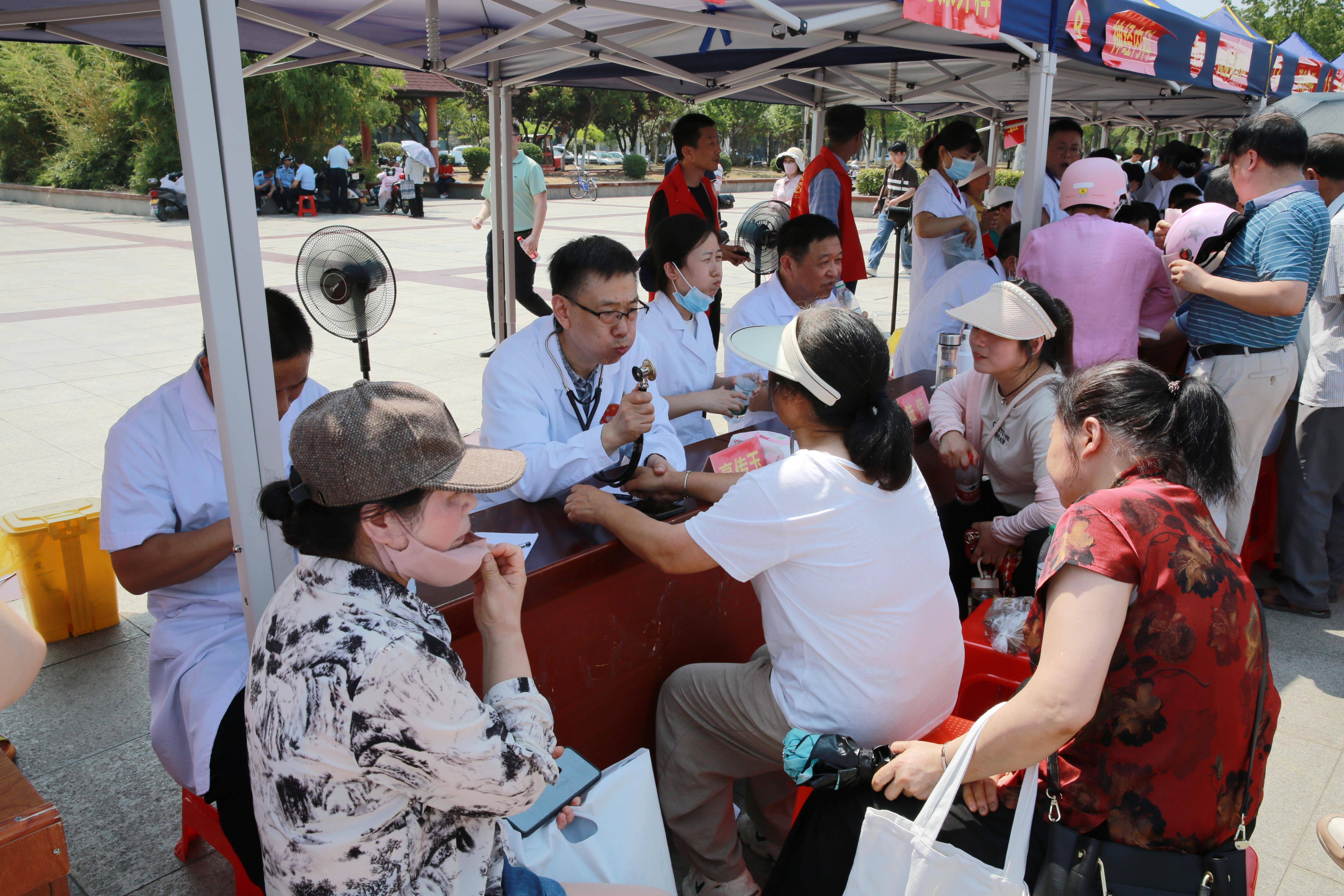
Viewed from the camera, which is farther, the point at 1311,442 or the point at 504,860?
the point at 1311,442

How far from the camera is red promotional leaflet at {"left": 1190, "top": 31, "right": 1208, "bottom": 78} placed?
5207mm

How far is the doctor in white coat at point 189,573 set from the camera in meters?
1.91

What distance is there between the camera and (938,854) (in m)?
1.57

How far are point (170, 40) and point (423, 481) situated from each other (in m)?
0.85

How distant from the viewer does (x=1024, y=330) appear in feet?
9.53

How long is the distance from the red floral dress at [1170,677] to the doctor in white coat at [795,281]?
2.15 metres

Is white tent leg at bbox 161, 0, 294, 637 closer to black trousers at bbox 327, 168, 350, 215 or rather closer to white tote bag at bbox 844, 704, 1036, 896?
white tote bag at bbox 844, 704, 1036, 896

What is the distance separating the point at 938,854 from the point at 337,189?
22555 mm

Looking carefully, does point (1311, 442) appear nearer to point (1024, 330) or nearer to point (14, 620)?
point (1024, 330)

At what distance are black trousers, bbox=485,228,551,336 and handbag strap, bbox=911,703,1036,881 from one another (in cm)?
566

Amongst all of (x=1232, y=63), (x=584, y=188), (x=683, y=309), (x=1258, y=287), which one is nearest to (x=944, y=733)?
(x=683, y=309)

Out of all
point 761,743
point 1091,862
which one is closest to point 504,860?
point 761,743

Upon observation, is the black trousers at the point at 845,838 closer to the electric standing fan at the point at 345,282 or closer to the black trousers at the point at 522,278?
the electric standing fan at the point at 345,282

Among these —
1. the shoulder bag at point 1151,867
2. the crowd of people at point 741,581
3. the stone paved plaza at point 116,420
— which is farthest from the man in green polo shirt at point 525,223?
the shoulder bag at point 1151,867
